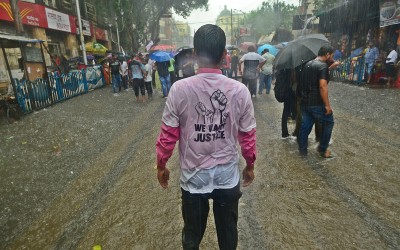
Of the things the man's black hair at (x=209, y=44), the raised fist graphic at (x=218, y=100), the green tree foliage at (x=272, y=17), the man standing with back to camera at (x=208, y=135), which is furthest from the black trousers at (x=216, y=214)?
the green tree foliage at (x=272, y=17)

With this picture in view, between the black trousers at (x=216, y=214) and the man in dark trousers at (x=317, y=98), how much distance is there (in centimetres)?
294

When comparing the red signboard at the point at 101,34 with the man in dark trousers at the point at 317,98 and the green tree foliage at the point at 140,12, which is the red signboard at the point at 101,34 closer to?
the green tree foliage at the point at 140,12

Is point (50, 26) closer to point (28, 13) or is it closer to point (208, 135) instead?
point (28, 13)

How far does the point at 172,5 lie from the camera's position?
3144 centimetres

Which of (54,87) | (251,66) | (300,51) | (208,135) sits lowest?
(54,87)

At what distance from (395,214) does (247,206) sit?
163 centimetres

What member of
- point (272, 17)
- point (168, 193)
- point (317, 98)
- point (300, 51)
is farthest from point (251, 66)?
point (272, 17)

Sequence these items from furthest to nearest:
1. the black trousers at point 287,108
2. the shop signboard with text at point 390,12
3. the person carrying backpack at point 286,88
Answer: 1. the shop signboard with text at point 390,12
2. the black trousers at point 287,108
3. the person carrying backpack at point 286,88

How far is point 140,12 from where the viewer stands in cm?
2586

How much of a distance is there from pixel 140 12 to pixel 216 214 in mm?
26950

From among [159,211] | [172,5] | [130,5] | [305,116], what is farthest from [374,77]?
[172,5]

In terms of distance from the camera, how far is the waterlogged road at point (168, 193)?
289 cm

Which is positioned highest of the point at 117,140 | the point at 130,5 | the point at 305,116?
the point at 130,5

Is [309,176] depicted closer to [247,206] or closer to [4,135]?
[247,206]
